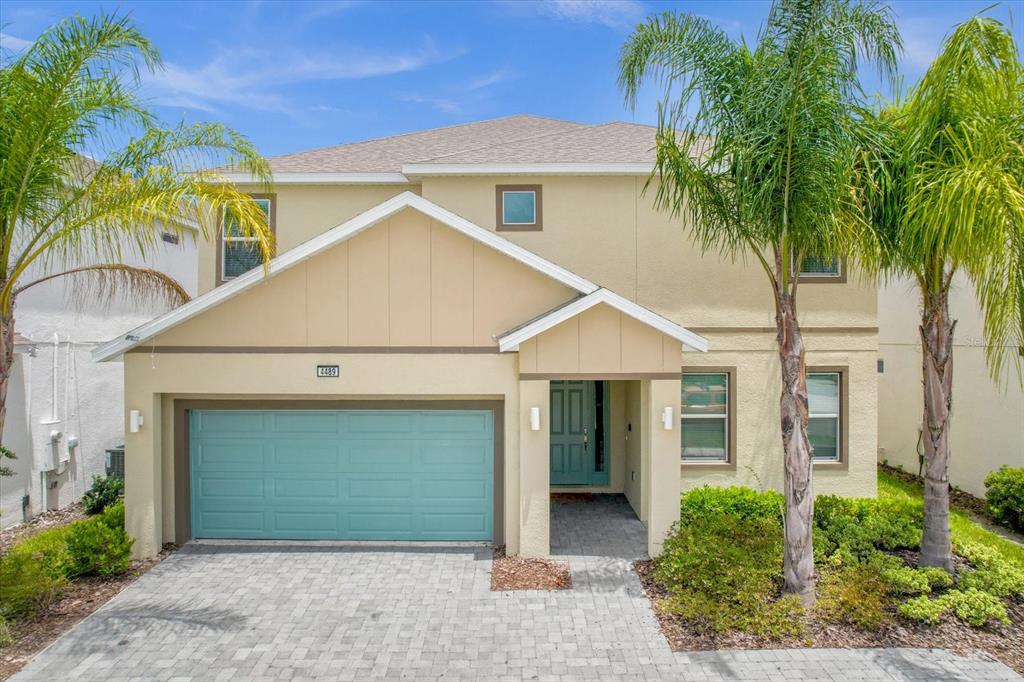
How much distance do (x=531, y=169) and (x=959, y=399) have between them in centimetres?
1128

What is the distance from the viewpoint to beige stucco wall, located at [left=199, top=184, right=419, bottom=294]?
12.4m

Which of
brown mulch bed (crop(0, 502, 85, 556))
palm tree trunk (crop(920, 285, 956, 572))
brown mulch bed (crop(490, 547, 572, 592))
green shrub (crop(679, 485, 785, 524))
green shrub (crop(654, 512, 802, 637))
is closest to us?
green shrub (crop(654, 512, 802, 637))

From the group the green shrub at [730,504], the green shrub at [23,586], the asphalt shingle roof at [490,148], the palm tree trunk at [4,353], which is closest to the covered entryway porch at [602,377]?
the green shrub at [730,504]

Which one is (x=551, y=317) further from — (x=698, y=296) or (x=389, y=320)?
(x=698, y=296)

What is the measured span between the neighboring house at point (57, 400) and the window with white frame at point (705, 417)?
1097 cm

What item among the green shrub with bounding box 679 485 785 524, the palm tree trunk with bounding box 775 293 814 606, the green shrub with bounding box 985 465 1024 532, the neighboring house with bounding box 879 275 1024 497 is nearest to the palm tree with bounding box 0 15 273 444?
the palm tree trunk with bounding box 775 293 814 606

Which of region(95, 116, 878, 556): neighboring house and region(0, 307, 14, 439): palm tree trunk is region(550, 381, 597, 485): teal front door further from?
region(0, 307, 14, 439): palm tree trunk

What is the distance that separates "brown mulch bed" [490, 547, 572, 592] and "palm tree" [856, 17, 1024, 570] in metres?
4.98

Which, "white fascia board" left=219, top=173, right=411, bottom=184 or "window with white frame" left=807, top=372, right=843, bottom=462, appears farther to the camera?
"white fascia board" left=219, top=173, right=411, bottom=184

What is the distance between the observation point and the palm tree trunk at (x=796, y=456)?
7.32 meters

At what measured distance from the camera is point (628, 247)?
1152 centimetres

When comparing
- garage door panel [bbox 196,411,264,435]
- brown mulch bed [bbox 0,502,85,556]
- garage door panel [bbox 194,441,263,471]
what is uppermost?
garage door panel [bbox 196,411,264,435]

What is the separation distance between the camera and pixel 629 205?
1152cm

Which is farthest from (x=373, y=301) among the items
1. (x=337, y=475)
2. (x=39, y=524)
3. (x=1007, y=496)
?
(x=1007, y=496)
